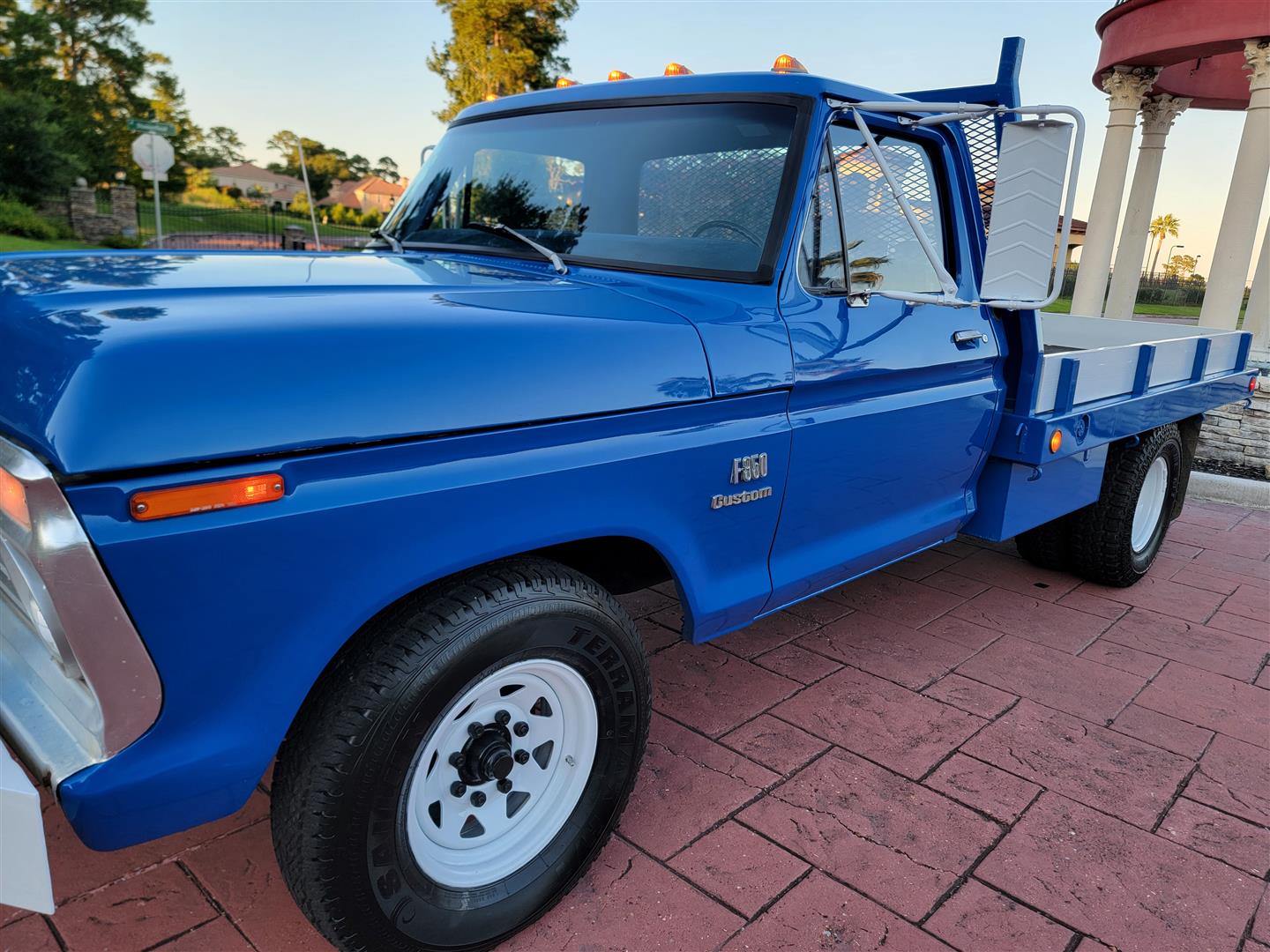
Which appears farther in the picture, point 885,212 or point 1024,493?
point 1024,493

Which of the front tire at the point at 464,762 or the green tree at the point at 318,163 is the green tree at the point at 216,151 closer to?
the green tree at the point at 318,163

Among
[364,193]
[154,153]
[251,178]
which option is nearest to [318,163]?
[364,193]

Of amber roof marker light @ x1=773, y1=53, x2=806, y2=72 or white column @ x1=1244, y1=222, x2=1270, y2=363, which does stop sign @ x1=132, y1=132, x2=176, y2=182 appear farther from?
white column @ x1=1244, y1=222, x2=1270, y2=363

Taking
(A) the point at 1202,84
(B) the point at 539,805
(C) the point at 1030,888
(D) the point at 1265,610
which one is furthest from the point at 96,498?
(A) the point at 1202,84

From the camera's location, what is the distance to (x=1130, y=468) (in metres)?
4.22

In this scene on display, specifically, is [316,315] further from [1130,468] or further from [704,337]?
Result: [1130,468]

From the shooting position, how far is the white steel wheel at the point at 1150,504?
183 inches

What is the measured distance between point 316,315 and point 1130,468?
13.1 ft

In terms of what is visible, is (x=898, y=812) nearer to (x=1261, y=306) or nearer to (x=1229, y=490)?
(x=1229, y=490)

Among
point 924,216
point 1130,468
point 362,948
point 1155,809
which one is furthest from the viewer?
point 1130,468

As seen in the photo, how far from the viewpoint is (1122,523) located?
167 inches

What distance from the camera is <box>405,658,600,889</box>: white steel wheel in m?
1.87

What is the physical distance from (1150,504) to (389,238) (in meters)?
4.20

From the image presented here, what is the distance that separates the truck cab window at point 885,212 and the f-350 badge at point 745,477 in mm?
676
